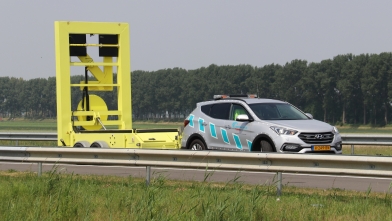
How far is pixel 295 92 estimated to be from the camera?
352ft

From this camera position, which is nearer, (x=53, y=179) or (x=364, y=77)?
(x=53, y=179)

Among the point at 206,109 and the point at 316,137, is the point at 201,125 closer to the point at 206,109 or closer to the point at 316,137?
the point at 206,109

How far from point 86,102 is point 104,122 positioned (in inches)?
30.5

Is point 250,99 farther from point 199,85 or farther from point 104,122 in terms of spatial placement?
point 199,85

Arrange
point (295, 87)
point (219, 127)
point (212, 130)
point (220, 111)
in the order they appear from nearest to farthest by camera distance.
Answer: point (219, 127) → point (212, 130) → point (220, 111) → point (295, 87)

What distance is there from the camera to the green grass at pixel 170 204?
799 cm

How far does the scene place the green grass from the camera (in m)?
7.99

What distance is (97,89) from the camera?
21375 mm

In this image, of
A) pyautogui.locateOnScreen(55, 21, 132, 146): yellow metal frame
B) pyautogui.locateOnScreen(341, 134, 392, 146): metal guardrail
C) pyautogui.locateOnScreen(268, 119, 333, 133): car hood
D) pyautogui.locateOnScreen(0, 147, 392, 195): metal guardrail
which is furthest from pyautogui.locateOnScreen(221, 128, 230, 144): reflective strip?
pyautogui.locateOnScreen(341, 134, 392, 146): metal guardrail

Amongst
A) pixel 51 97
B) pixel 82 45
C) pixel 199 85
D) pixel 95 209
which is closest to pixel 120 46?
pixel 82 45

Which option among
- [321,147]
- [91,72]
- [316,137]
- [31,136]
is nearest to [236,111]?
[316,137]

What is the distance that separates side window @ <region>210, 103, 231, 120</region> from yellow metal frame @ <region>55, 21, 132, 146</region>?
3895 mm

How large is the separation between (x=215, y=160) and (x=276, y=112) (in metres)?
4.75

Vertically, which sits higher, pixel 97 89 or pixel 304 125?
pixel 97 89
